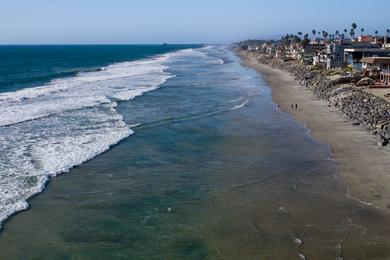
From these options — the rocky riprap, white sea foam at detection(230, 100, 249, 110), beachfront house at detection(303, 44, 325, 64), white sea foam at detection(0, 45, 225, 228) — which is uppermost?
beachfront house at detection(303, 44, 325, 64)

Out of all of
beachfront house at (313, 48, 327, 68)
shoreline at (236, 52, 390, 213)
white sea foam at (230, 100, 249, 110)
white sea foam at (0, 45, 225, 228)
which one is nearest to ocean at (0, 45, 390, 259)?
white sea foam at (0, 45, 225, 228)

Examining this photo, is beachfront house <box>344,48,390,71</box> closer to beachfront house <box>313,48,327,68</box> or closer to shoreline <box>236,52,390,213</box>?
beachfront house <box>313,48,327,68</box>

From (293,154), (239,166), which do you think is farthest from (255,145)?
(239,166)

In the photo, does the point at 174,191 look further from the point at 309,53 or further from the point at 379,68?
the point at 309,53

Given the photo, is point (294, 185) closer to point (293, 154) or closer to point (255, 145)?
point (293, 154)

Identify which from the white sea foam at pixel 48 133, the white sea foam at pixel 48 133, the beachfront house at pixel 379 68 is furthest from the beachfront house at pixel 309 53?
the white sea foam at pixel 48 133

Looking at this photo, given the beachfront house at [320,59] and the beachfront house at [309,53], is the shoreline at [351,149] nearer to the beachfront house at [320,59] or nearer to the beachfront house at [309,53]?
the beachfront house at [320,59]
